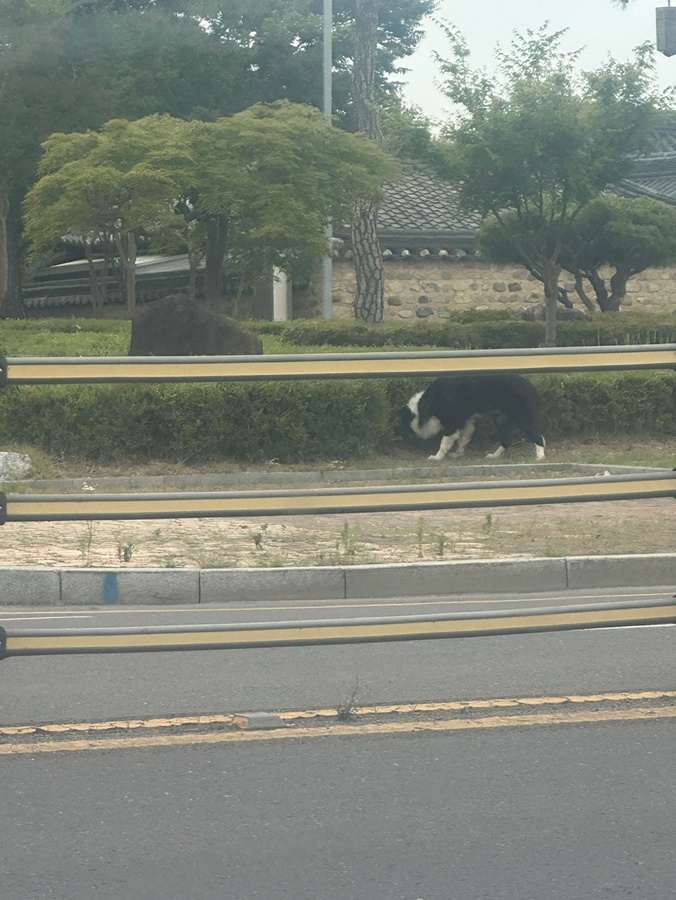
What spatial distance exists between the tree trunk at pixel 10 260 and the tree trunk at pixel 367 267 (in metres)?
8.53

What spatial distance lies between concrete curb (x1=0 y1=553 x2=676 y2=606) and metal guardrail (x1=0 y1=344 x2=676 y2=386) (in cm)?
342

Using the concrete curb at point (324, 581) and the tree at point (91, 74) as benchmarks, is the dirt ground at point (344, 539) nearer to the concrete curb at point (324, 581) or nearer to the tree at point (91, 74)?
the concrete curb at point (324, 581)

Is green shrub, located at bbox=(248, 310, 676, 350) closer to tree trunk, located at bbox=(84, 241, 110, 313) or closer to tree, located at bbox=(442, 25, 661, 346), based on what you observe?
tree, located at bbox=(442, 25, 661, 346)

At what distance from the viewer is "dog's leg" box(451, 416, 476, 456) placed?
1424 centimetres

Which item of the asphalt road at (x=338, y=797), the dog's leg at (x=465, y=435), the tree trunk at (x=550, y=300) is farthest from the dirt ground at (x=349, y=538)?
the tree trunk at (x=550, y=300)

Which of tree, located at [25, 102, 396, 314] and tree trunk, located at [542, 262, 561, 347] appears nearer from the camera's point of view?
tree, located at [25, 102, 396, 314]

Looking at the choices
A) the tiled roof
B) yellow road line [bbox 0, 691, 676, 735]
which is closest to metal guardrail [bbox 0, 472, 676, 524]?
yellow road line [bbox 0, 691, 676, 735]

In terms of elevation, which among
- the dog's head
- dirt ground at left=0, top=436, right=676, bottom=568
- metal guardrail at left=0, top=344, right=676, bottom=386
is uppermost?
metal guardrail at left=0, top=344, right=676, bottom=386

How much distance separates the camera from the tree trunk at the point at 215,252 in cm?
2073

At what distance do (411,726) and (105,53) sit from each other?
1210 inches

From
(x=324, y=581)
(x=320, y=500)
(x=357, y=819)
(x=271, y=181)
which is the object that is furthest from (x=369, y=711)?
(x=271, y=181)

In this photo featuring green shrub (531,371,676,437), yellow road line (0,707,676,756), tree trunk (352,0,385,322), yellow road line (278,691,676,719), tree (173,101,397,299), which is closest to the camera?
yellow road line (0,707,676,756)

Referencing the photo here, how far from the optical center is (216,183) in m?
19.2

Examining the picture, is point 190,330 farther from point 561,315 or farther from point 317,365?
point 561,315
